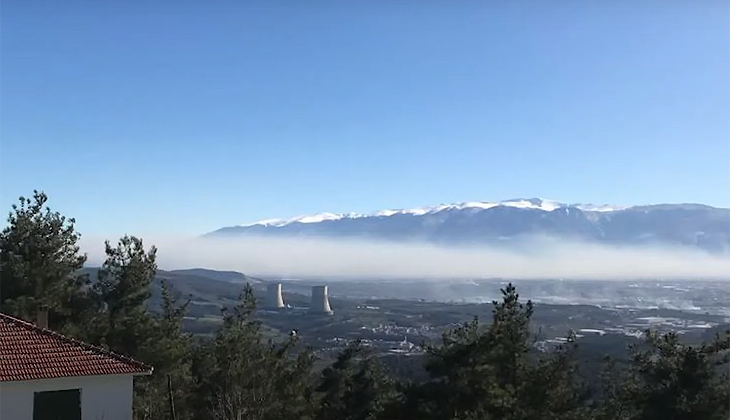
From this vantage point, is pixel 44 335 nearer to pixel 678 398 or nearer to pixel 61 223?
pixel 61 223

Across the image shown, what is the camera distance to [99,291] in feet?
74.5

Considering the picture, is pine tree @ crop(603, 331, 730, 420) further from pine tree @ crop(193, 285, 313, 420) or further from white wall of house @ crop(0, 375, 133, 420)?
white wall of house @ crop(0, 375, 133, 420)

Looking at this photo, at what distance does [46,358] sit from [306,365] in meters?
9.58

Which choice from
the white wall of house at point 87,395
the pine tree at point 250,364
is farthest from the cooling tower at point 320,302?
the white wall of house at point 87,395

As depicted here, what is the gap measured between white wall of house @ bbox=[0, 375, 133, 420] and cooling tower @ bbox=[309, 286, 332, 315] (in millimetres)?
113043

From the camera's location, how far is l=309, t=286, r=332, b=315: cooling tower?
13088cm

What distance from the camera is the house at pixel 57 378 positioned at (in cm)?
1470

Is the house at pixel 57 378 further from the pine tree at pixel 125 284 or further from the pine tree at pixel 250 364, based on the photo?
the pine tree at pixel 125 284

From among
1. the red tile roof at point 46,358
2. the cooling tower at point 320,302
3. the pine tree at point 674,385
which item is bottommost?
the cooling tower at point 320,302

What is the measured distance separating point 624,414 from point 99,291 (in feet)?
52.4

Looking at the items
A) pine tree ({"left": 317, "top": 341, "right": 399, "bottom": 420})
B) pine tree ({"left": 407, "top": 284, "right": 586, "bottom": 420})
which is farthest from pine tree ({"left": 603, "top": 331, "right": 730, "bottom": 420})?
pine tree ({"left": 317, "top": 341, "right": 399, "bottom": 420})

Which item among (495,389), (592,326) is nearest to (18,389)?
(495,389)

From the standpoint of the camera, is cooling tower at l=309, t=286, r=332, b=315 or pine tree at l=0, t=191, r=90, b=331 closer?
pine tree at l=0, t=191, r=90, b=331

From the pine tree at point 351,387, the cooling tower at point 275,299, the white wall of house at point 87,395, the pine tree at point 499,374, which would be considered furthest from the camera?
the cooling tower at point 275,299
